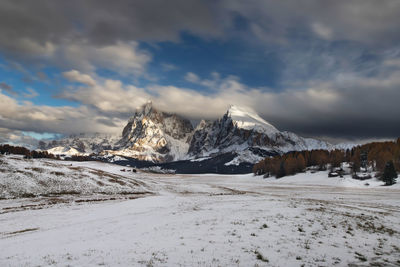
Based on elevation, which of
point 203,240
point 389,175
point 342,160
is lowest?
point 203,240

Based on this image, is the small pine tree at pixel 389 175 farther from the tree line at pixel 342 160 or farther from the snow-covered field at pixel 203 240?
the snow-covered field at pixel 203 240

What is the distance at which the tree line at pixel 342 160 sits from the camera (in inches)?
4582

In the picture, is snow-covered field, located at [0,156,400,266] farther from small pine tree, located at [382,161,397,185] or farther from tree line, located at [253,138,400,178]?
tree line, located at [253,138,400,178]

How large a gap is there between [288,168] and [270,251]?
5795 inches

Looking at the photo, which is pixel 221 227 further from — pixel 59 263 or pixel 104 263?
pixel 59 263

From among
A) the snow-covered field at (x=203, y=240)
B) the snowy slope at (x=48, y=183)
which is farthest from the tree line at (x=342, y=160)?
the snow-covered field at (x=203, y=240)

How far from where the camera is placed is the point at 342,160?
147m

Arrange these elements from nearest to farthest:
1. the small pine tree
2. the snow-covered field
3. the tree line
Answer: the snow-covered field < the small pine tree < the tree line

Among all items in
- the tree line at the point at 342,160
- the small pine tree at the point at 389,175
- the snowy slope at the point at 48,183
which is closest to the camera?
the snowy slope at the point at 48,183

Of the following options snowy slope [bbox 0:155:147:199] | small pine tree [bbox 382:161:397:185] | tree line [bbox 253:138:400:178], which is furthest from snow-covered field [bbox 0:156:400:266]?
tree line [bbox 253:138:400:178]

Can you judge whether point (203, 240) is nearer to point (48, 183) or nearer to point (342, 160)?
point (48, 183)

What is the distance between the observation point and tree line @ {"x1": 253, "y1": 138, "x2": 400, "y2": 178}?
11638 cm

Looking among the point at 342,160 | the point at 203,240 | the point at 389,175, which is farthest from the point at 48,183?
the point at 342,160

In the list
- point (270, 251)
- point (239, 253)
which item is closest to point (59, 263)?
point (239, 253)
